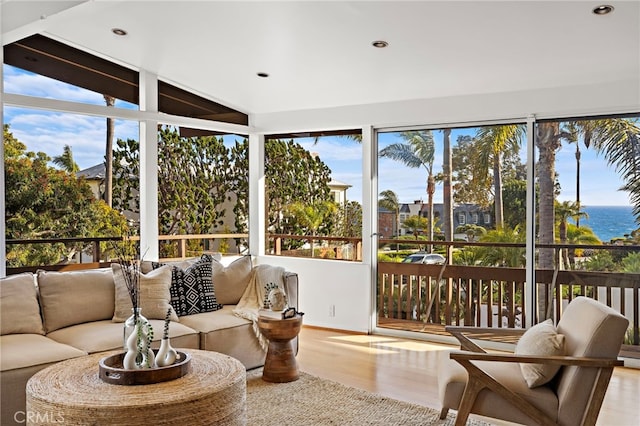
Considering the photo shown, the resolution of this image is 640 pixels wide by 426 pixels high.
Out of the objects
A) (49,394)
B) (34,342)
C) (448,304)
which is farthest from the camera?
(448,304)

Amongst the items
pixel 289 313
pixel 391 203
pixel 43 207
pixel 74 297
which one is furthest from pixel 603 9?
pixel 43 207

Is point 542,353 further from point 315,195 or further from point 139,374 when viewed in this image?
point 315,195

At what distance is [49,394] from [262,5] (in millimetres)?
2790

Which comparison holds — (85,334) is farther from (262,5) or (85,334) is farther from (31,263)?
(262,5)

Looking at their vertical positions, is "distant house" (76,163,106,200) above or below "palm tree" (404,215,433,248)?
above

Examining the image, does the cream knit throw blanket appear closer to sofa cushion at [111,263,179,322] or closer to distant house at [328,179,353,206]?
Result: sofa cushion at [111,263,179,322]

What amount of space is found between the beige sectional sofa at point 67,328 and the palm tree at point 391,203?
205 cm

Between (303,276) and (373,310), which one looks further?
(303,276)

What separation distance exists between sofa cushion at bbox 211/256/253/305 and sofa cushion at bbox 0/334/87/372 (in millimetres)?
1434

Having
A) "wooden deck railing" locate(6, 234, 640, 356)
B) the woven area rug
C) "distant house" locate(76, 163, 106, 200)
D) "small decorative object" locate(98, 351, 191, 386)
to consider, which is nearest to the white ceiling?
"distant house" locate(76, 163, 106, 200)

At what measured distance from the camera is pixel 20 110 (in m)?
4.47

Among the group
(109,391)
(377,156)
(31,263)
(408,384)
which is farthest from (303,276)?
Answer: (109,391)

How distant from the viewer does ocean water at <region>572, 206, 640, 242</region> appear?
4.51 meters

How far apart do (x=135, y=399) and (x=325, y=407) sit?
56.4 inches
